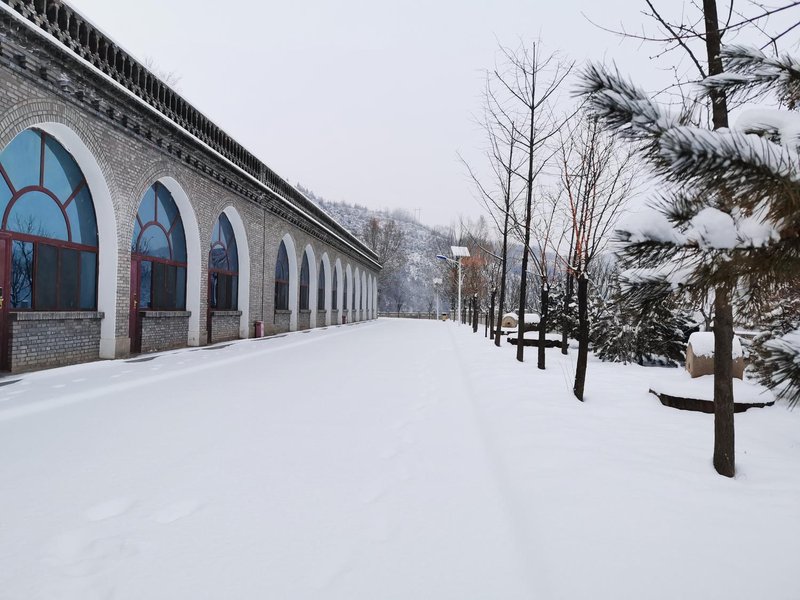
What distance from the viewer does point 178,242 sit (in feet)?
44.1

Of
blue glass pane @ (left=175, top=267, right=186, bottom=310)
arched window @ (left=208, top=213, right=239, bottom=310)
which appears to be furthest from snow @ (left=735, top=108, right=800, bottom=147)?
arched window @ (left=208, top=213, right=239, bottom=310)

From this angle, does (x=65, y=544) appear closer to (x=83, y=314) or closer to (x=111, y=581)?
(x=111, y=581)

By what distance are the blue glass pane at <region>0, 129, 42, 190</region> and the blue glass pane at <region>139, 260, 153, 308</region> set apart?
11.3 feet

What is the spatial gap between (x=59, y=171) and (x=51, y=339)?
10.9ft

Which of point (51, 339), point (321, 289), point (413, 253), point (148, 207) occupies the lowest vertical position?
point (51, 339)

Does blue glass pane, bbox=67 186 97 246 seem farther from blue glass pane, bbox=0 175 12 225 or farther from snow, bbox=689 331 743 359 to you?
snow, bbox=689 331 743 359

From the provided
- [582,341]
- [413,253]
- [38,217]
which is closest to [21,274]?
[38,217]

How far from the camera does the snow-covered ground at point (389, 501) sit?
215 centimetres

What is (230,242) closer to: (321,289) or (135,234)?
(135,234)

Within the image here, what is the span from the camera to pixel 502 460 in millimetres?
3809

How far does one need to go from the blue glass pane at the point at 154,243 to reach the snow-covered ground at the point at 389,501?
22.2ft

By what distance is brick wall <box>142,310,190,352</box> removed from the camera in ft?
38.3

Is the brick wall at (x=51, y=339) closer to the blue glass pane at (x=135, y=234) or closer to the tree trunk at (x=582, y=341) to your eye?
the blue glass pane at (x=135, y=234)

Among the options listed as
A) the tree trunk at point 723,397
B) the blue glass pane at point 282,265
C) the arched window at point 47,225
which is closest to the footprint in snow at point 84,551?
the tree trunk at point 723,397
